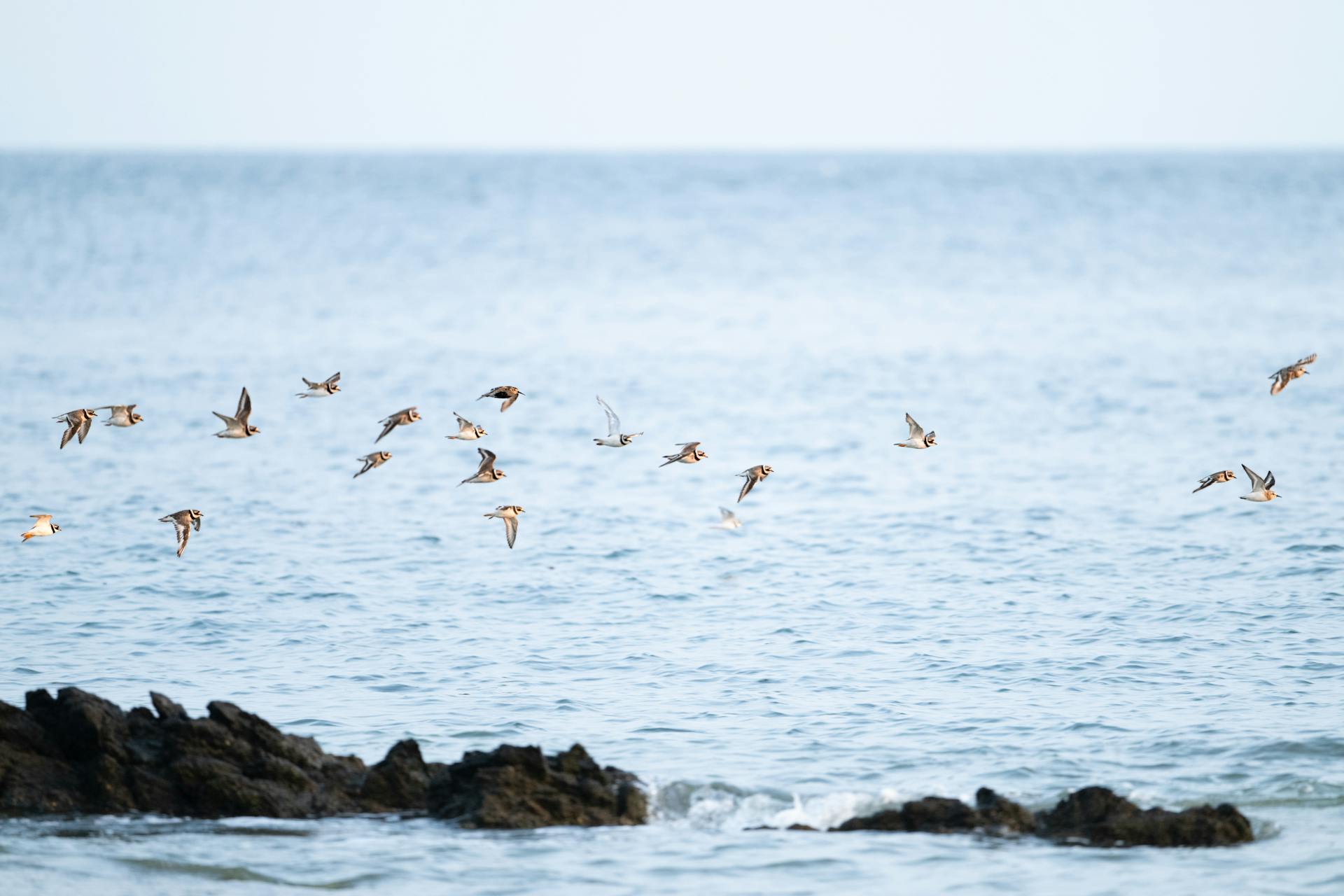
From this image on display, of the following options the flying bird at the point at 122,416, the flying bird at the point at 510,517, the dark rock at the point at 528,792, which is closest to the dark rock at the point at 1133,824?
the dark rock at the point at 528,792

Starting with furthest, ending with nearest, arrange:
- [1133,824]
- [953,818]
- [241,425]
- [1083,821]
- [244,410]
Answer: [241,425] → [244,410] → [953,818] → [1083,821] → [1133,824]

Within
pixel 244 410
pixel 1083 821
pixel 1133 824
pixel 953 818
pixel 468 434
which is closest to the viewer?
pixel 1133 824

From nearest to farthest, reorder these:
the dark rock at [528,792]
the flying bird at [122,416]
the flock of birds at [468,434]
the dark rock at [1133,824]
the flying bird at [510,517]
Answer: the dark rock at [1133,824] → the dark rock at [528,792] → the flock of birds at [468,434] → the flying bird at [122,416] → the flying bird at [510,517]

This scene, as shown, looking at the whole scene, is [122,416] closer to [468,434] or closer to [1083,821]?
[468,434]

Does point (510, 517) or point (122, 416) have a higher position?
point (122, 416)

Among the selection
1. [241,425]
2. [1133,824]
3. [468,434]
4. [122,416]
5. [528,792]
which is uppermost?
[122,416]

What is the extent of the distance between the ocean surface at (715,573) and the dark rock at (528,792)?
0.32m

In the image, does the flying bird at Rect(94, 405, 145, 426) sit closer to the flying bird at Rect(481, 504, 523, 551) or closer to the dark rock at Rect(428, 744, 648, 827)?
the flying bird at Rect(481, 504, 523, 551)

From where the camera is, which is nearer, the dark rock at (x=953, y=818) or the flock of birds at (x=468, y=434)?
the dark rock at (x=953, y=818)

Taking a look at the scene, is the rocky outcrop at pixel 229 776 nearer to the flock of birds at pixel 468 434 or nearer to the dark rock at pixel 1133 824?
the flock of birds at pixel 468 434

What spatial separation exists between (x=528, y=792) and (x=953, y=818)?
167 inches

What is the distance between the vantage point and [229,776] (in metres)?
16.9

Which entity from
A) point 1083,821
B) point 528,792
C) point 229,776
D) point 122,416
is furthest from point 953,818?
point 122,416

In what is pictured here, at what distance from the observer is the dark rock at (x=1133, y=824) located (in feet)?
53.7
